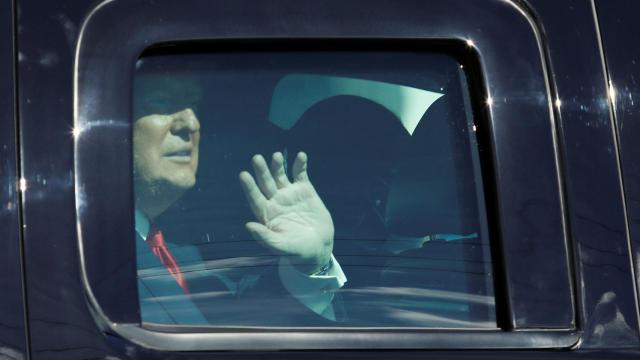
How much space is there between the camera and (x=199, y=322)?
179 cm

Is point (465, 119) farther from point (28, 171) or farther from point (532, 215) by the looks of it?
point (28, 171)

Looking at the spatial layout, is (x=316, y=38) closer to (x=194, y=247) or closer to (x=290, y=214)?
(x=290, y=214)

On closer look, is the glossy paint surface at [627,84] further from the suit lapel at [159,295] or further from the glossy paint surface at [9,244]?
the glossy paint surface at [9,244]

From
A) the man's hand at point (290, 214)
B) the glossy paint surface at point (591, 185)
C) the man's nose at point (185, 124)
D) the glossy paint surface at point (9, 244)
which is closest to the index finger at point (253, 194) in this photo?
the man's hand at point (290, 214)

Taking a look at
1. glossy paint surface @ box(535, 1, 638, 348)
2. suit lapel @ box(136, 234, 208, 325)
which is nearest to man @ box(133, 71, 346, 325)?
suit lapel @ box(136, 234, 208, 325)

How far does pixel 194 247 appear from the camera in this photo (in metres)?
1.82

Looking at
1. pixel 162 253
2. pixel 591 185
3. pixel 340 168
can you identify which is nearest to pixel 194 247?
pixel 162 253

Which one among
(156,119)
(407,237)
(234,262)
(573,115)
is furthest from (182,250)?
(573,115)

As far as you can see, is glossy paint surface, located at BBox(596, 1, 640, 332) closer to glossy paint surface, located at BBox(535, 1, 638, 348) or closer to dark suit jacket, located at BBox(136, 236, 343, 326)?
glossy paint surface, located at BBox(535, 1, 638, 348)

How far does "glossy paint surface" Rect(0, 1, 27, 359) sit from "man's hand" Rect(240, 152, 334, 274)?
1.25ft

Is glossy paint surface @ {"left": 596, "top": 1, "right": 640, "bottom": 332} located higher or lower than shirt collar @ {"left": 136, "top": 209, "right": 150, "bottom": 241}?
higher

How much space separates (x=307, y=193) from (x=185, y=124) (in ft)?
0.79

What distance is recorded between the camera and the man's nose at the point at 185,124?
1851mm

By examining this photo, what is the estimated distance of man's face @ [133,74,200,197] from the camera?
1.83m
